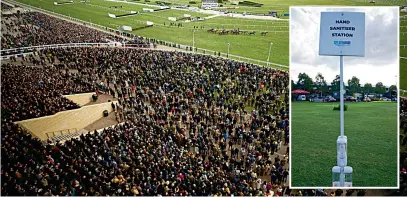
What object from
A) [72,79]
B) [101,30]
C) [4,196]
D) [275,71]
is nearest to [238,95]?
[275,71]

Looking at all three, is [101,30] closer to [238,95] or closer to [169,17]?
[169,17]

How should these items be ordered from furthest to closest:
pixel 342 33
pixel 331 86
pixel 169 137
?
pixel 169 137 → pixel 331 86 → pixel 342 33

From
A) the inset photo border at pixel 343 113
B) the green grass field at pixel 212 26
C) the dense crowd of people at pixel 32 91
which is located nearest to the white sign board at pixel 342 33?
the inset photo border at pixel 343 113

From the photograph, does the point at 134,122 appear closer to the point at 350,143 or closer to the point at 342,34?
the point at 350,143

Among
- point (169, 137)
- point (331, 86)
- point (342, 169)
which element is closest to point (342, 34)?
point (331, 86)

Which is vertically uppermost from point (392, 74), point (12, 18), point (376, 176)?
point (12, 18)
